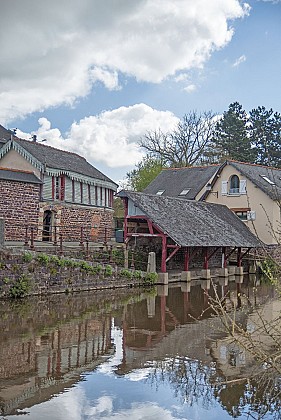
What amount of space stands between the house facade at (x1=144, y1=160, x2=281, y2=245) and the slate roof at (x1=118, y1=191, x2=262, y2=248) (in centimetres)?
245

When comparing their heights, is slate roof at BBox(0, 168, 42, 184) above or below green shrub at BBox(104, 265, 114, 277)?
above

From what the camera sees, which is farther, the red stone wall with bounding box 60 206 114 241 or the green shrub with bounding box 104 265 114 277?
the red stone wall with bounding box 60 206 114 241

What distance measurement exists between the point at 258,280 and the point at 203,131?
57.0ft

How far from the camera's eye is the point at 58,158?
2391cm

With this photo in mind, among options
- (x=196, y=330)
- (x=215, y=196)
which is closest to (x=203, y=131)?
(x=215, y=196)

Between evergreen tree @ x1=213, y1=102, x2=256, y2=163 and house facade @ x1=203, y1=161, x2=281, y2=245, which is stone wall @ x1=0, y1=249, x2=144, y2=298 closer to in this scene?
house facade @ x1=203, y1=161, x2=281, y2=245

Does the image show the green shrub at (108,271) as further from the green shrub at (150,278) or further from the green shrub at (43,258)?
the green shrub at (43,258)

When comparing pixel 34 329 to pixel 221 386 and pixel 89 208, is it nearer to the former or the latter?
pixel 221 386

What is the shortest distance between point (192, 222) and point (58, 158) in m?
7.53

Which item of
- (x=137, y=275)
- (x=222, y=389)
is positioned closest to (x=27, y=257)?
(x=137, y=275)

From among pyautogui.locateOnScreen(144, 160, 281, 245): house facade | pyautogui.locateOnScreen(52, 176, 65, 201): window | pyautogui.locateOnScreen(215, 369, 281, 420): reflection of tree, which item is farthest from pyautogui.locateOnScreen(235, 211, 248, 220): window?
pyautogui.locateOnScreen(215, 369, 281, 420): reflection of tree

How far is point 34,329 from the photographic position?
389 inches

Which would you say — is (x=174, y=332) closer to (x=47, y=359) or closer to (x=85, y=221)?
(x=47, y=359)

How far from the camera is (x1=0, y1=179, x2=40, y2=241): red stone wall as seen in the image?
18.8 m
